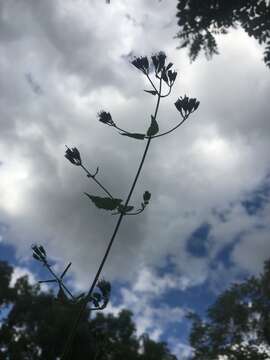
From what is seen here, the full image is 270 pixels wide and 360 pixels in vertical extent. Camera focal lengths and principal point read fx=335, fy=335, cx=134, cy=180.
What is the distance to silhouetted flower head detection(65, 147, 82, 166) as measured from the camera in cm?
156

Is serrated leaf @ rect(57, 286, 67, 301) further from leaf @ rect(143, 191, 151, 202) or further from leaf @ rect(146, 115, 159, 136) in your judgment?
leaf @ rect(146, 115, 159, 136)

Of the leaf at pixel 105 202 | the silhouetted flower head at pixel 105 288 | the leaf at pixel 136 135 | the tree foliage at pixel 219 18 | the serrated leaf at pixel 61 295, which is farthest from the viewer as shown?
the tree foliage at pixel 219 18

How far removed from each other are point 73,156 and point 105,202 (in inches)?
10.9

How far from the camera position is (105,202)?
150 centimetres

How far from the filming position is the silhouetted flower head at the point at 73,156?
1.56 meters

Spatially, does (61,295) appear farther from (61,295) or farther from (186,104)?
(186,104)

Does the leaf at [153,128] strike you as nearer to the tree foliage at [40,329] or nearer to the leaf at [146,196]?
the leaf at [146,196]

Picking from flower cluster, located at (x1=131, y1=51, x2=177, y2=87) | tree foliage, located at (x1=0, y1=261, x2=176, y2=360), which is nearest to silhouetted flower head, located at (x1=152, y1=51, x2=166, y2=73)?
flower cluster, located at (x1=131, y1=51, x2=177, y2=87)

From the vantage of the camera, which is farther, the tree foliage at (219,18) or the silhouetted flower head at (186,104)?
the tree foliage at (219,18)

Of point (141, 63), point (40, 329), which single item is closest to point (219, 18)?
point (141, 63)

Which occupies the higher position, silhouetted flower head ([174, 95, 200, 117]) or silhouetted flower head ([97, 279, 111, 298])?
silhouetted flower head ([174, 95, 200, 117])

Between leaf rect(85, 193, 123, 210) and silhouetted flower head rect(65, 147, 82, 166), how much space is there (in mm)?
192

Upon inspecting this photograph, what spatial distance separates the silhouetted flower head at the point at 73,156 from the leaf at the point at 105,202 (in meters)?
0.19

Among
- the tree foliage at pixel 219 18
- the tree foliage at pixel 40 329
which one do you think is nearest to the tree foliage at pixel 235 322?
the tree foliage at pixel 40 329
